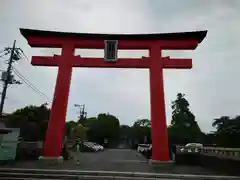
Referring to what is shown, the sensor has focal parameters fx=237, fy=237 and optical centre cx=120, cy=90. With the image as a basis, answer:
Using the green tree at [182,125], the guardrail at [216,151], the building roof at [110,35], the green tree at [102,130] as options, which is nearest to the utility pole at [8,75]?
the building roof at [110,35]

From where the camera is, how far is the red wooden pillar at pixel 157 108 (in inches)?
501

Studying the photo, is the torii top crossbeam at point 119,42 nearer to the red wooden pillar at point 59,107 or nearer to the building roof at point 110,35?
the building roof at point 110,35

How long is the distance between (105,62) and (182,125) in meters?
35.8

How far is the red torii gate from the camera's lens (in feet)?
43.9

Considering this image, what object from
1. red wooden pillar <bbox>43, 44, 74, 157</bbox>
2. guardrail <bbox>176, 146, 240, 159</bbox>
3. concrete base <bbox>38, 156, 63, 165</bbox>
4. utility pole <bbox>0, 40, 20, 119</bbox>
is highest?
utility pole <bbox>0, 40, 20, 119</bbox>

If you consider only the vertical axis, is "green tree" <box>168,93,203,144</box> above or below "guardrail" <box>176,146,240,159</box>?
above

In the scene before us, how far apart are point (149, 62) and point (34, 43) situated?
708 centimetres

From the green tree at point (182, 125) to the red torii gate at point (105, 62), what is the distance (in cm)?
2921

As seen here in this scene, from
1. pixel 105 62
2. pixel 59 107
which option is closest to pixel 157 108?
pixel 105 62

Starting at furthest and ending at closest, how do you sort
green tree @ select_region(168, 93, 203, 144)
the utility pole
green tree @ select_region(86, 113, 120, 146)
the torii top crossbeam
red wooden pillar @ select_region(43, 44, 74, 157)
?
green tree @ select_region(86, 113, 120, 146)
green tree @ select_region(168, 93, 203, 144)
the utility pole
the torii top crossbeam
red wooden pillar @ select_region(43, 44, 74, 157)

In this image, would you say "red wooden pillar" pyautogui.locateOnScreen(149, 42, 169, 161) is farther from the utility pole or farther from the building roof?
the utility pole

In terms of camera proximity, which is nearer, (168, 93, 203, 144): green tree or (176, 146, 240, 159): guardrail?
(176, 146, 240, 159): guardrail

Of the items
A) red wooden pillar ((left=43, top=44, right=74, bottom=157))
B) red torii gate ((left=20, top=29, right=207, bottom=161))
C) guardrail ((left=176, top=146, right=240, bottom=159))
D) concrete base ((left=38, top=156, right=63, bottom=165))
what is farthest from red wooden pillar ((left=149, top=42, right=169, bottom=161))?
concrete base ((left=38, top=156, right=63, bottom=165))

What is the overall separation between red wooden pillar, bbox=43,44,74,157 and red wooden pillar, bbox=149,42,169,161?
194 inches
